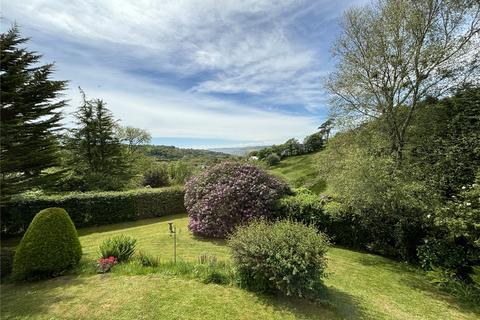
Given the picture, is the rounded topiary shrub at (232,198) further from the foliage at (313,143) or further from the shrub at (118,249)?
the foliage at (313,143)

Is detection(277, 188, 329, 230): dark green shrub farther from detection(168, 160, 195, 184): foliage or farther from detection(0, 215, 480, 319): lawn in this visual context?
detection(168, 160, 195, 184): foliage

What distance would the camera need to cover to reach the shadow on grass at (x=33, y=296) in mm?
4785

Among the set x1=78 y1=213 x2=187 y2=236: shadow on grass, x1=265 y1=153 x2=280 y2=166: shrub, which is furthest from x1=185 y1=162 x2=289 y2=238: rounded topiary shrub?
x1=265 y1=153 x2=280 y2=166: shrub

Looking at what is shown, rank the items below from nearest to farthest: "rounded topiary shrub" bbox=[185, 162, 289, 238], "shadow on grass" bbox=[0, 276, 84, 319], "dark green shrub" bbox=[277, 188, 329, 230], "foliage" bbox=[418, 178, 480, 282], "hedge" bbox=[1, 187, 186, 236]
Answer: "shadow on grass" bbox=[0, 276, 84, 319] < "foliage" bbox=[418, 178, 480, 282] < "dark green shrub" bbox=[277, 188, 329, 230] < "rounded topiary shrub" bbox=[185, 162, 289, 238] < "hedge" bbox=[1, 187, 186, 236]

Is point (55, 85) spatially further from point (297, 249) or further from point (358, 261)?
point (358, 261)

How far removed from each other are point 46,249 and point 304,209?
8.24m

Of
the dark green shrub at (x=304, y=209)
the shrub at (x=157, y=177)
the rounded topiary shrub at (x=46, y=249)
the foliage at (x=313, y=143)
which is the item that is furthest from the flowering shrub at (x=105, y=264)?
the foliage at (x=313, y=143)

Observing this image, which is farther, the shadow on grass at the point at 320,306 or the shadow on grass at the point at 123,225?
the shadow on grass at the point at 123,225

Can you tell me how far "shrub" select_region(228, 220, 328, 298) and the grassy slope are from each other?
48.7 feet

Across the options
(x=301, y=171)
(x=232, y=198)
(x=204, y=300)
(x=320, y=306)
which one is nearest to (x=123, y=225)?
(x=232, y=198)

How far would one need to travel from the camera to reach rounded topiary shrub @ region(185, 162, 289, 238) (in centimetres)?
1050

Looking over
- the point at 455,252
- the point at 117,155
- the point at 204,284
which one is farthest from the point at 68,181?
the point at 455,252

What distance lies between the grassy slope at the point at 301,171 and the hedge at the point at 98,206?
8430mm

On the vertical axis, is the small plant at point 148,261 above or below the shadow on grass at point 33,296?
above
